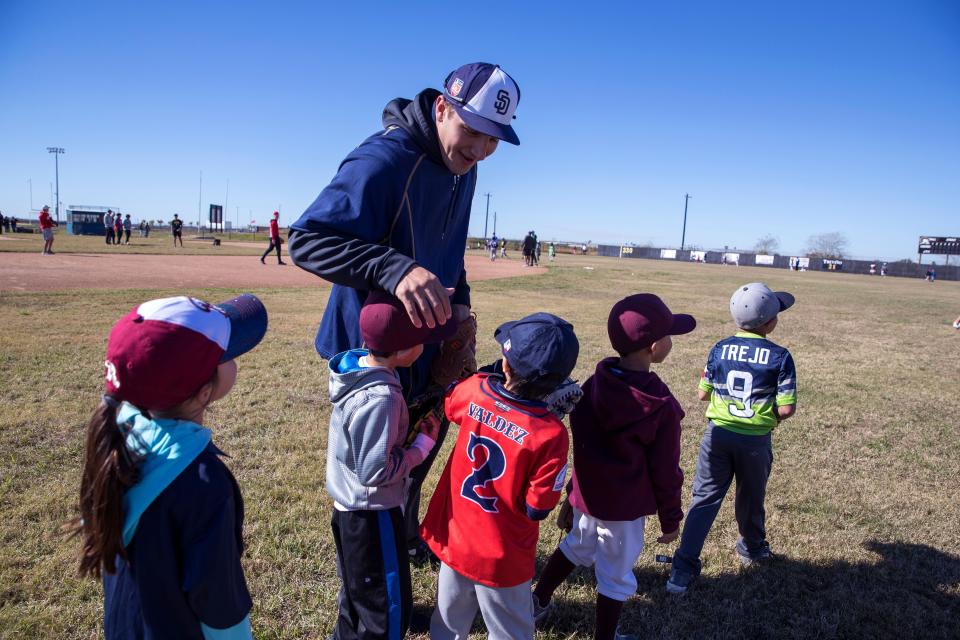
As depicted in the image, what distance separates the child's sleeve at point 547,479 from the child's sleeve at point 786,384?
1836 millimetres

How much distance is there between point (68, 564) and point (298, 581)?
3.96ft

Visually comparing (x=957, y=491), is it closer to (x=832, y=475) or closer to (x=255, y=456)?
(x=832, y=475)

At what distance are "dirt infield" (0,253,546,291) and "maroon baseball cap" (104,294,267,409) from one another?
43.0 ft


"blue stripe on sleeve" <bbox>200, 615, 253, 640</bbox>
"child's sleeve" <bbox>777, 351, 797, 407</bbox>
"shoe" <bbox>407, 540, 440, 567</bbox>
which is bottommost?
"shoe" <bbox>407, 540, 440, 567</bbox>

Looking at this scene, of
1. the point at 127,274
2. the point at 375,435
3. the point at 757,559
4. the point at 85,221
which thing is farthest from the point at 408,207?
the point at 85,221

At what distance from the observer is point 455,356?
100.0 inches

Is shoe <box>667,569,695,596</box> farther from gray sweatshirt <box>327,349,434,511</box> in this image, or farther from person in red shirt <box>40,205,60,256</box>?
person in red shirt <box>40,205,60,256</box>

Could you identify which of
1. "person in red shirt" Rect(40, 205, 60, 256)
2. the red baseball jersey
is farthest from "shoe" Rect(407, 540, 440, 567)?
"person in red shirt" Rect(40, 205, 60, 256)

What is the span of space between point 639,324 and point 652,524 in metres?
2.08

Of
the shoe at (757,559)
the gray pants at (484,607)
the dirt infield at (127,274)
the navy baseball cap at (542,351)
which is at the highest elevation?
the navy baseball cap at (542,351)

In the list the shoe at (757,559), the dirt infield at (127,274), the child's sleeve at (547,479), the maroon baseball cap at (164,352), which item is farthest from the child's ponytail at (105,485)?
the dirt infield at (127,274)

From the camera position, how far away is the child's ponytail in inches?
57.4

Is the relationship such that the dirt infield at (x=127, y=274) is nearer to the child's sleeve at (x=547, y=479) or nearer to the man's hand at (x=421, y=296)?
the man's hand at (x=421, y=296)

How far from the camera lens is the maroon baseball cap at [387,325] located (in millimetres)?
1993
